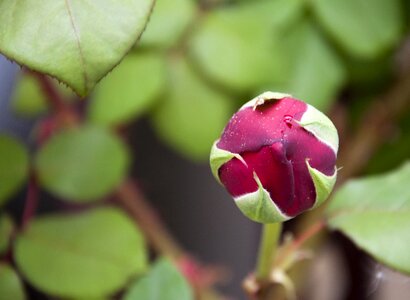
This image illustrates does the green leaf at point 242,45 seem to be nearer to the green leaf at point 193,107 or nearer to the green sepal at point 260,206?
the green leaf at point 193,107

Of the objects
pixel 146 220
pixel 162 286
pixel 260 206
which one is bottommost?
pixel 146 220

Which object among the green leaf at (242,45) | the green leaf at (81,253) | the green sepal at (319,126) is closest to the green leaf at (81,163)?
the green leaf at (81,253)

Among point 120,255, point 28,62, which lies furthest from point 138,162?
point 28,62

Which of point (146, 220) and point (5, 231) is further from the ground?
point (5, 231)

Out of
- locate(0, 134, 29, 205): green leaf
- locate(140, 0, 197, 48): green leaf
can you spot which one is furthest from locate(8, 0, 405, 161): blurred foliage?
locate(0, 134, 29, 205): green leaf

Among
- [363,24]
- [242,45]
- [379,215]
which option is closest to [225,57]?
[242,45]

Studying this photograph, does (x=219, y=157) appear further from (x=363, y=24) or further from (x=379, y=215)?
(x=363, y=24)
